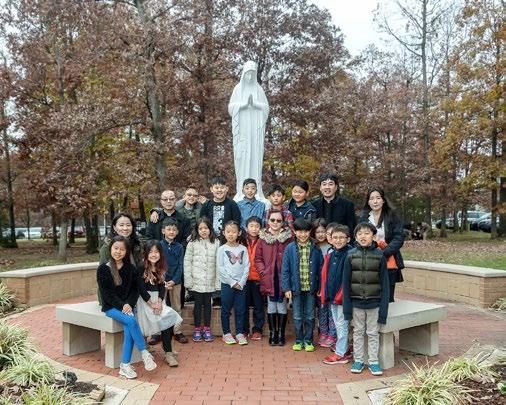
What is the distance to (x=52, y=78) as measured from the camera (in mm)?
16781

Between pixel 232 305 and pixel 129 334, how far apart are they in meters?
1.42

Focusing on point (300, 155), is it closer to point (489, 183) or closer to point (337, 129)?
point (337, 129)

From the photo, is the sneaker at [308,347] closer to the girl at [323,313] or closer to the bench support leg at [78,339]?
the girl at [323,313]

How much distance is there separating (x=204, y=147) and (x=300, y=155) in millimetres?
3875

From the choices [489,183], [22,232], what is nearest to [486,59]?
[489,183]

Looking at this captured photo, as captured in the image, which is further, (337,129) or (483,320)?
(337,129)

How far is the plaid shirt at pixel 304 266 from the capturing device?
5293mm

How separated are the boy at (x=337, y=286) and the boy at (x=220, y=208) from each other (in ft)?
5.34

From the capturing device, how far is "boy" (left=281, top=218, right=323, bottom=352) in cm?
528

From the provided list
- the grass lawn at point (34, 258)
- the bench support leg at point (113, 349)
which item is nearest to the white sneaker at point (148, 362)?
the bench support leg at point (113, 349)

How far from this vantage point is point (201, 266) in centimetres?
568

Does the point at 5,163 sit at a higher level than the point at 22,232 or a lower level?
higher

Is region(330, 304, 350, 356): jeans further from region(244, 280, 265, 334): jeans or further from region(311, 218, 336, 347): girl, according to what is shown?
region(244, 280, 265, 334): jeans

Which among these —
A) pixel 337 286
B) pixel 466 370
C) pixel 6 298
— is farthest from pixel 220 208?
pixel 6 298
